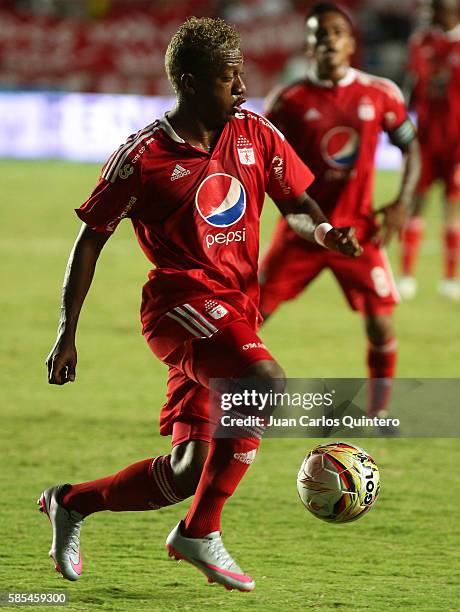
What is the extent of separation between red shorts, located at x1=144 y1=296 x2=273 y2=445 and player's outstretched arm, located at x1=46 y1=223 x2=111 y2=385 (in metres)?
0.31

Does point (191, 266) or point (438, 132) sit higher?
point (438, 132)

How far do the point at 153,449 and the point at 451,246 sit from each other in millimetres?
5337

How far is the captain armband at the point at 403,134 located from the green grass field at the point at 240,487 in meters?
1.67

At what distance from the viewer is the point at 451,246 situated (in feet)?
36.5

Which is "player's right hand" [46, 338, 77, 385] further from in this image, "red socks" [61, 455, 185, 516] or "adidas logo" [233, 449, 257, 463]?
"adidas logo" [233, 449, 257, 463]

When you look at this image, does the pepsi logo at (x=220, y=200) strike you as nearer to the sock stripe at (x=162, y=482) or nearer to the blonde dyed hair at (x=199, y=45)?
the blonde dyed hair at (x=199, y=45)

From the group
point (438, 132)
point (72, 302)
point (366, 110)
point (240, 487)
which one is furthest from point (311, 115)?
point (438, 132)

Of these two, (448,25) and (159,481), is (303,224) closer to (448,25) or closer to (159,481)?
(159,481)

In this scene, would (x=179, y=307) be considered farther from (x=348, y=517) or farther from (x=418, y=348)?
(x=418, y=348)

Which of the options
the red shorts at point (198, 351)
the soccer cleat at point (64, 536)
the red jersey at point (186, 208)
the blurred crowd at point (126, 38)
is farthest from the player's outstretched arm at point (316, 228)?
the blurred crowd at point (126, 38)

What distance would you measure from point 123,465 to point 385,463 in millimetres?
1334

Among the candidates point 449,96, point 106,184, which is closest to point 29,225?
point 449,96

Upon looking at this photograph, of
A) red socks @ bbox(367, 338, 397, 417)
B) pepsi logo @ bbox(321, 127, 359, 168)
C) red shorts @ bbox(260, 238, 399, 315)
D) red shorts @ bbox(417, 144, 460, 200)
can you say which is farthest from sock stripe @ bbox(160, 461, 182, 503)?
red shorts @ bbox(417, 144, 460, 200)

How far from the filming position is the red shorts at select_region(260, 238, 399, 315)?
6.76 m
